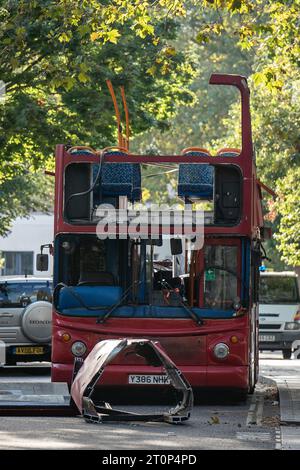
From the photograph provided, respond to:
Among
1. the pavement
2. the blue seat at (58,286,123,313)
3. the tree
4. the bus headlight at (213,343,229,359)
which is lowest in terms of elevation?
the pavement

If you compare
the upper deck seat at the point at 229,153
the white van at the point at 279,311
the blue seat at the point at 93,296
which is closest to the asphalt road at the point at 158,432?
the blue seat at the point at 93,296

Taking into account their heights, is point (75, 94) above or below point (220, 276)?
above

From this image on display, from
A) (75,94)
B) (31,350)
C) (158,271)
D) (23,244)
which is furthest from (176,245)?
(23,244)

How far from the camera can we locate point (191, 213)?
1934 centimetres

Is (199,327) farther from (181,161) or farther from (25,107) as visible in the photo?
(25,107)

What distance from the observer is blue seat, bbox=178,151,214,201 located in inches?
763

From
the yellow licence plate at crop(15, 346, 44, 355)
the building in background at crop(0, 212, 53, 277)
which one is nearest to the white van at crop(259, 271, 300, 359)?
the yellow licence plate at crop(15, 346, 44, 355)

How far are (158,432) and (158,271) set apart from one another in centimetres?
422

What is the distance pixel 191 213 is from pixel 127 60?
47.9ft

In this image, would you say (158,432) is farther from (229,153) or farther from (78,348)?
(229,153)

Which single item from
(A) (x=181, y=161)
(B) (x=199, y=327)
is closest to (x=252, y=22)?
(A) (x=181, y=161)

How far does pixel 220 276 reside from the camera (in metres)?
19.2

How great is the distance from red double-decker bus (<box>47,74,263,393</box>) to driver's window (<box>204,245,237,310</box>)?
1 centimetres

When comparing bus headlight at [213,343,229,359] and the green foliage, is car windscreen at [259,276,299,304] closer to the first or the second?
the green foliage
